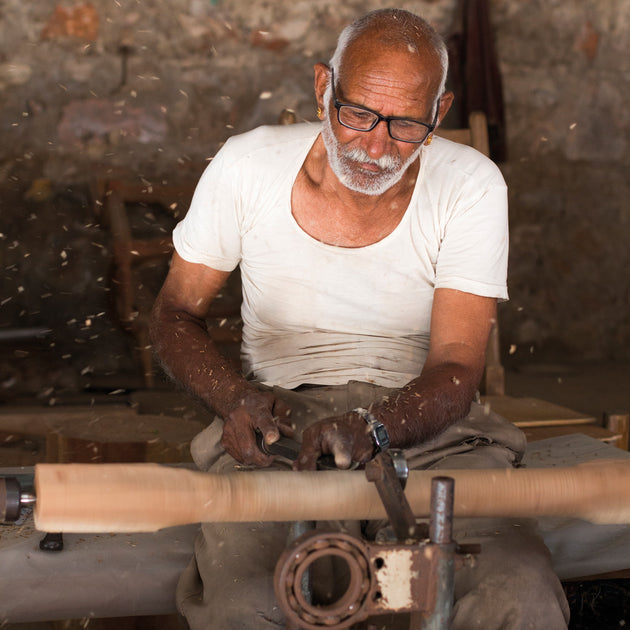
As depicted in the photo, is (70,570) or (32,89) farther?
(32,89)

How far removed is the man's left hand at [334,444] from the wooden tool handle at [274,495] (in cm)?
27

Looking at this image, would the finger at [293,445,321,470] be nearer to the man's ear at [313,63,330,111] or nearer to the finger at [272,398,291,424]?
the finger at [272,398,291,424]

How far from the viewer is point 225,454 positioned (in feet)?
5.86

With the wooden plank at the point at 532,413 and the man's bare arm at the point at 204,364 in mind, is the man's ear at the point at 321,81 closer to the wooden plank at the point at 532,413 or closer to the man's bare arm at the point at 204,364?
the man's bare arm at the point at 204,364

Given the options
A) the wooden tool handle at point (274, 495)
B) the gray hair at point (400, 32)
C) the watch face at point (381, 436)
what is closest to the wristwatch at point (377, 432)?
the watch face at point (381, 436)

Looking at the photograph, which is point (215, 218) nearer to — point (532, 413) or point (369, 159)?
point (369, 159)

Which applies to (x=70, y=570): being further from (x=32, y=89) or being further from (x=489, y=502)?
(x=32, y=89)

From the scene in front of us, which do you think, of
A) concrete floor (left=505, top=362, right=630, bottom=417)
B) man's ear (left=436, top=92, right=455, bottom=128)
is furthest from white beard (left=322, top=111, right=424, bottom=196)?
concrete floor (left=505, top=362, right=630, bottom=417)

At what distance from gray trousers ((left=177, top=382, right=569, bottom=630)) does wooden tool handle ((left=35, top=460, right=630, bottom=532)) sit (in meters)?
0.36

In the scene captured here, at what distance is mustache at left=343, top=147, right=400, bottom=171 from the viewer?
70.6 inches

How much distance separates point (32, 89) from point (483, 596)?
3.99m

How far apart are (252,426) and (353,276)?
1.67ft

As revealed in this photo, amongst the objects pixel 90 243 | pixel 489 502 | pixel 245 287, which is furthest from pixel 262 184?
pixel 90 243

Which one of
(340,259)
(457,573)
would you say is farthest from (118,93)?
(457,573)
